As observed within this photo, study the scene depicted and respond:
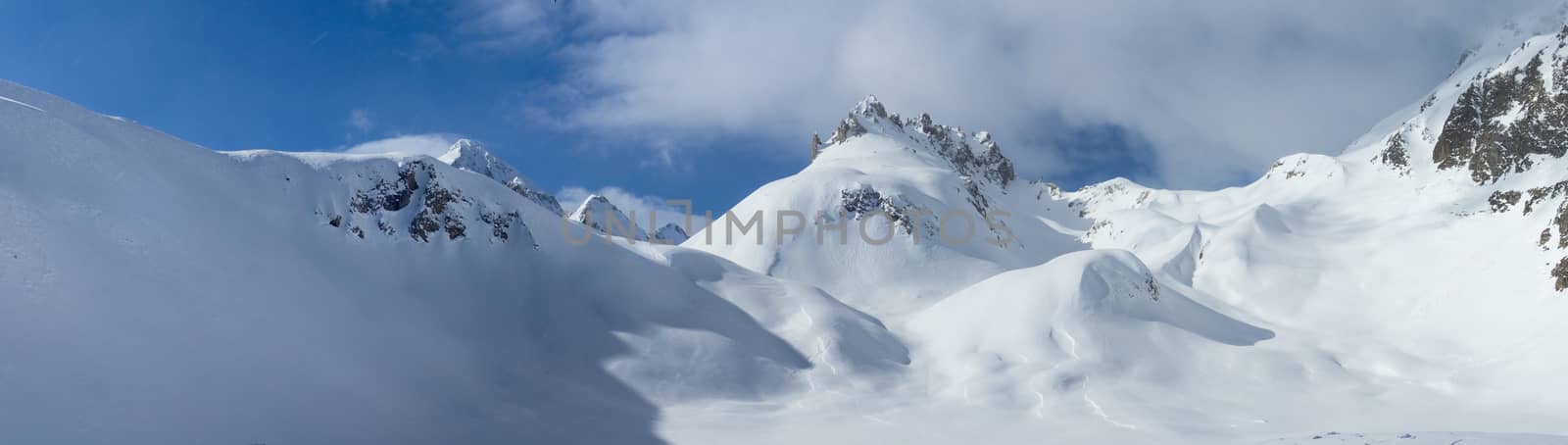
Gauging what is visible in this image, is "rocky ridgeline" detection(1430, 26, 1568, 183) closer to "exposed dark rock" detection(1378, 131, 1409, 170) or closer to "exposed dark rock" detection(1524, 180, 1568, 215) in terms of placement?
"exposed dark rock" detection(1378, 131, 1409, 170)

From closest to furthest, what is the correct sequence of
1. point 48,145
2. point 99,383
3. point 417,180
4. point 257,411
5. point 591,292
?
point 99,383 < point 257,411 < point 48,145 < point 417,180 < point 591,292

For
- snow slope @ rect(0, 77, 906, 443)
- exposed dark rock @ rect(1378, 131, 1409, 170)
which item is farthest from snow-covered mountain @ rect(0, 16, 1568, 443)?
exposed dark rock @ rect(1378, 131, 1409, 170)

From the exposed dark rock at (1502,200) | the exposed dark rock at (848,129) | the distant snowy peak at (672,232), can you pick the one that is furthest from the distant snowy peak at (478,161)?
the exposed dark rock at (1502,200)

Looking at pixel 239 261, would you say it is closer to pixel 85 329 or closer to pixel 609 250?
pixel 85 329

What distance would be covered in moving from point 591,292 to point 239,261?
17.3 meters

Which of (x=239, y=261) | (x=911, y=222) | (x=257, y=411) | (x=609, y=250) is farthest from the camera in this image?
(x=911, y=222)

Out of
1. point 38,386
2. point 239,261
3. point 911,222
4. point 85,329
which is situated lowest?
point 38,386

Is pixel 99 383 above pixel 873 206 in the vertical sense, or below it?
below

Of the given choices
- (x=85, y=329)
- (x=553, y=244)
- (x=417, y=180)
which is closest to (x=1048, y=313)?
(x=553, y=244)

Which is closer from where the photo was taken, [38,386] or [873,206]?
[38,386]

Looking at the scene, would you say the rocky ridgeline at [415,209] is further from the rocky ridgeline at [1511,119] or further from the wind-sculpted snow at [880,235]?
the rocky ridgeline at [1511,119]

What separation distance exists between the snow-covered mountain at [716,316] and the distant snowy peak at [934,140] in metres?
45.1

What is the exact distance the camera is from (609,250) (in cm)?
4788

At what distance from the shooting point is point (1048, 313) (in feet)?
146
